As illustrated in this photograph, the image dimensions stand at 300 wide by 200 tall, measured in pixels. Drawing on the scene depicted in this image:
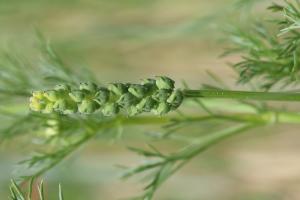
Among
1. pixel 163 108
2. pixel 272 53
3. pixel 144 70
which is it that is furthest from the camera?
pixel 144 70

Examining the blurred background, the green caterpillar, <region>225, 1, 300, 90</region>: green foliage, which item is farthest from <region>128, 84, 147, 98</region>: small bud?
the blurred background

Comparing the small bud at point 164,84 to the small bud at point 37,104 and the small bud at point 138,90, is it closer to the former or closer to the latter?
the small bud at point 138,90

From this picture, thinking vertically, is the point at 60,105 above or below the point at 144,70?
below

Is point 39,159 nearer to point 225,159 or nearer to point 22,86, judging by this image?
point 22,86

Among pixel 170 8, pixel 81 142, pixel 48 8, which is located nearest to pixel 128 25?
pixel 170 8

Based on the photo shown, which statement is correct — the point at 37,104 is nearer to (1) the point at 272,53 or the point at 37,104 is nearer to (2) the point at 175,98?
(2) the point at 175,98

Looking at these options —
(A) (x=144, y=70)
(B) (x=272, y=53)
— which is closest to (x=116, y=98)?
(B) (x=272, y=53)
